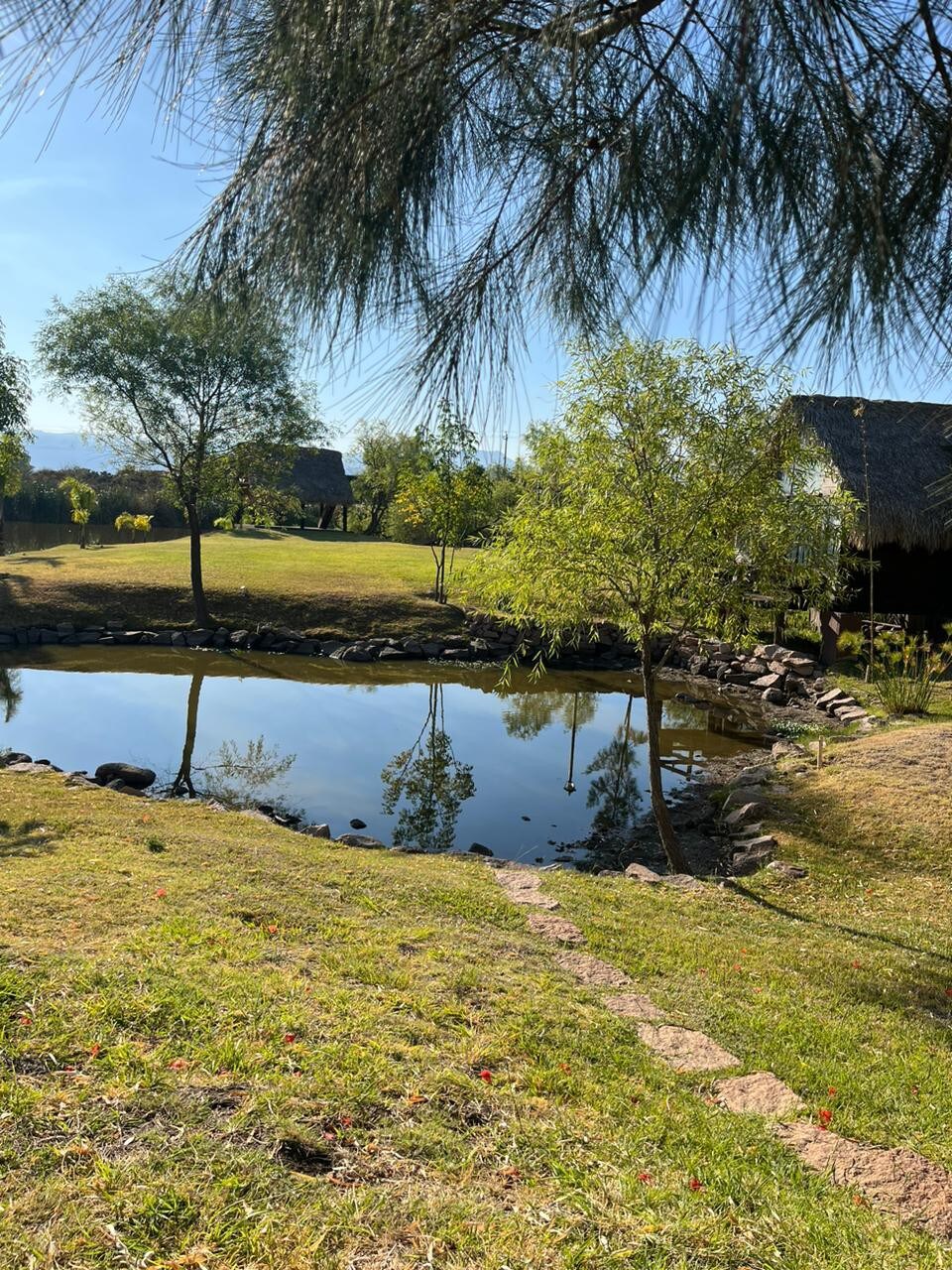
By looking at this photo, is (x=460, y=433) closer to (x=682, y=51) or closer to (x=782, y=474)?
(x=682, y=51)

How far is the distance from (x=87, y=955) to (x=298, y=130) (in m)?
3.16

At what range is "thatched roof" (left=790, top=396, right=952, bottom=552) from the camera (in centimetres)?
1552

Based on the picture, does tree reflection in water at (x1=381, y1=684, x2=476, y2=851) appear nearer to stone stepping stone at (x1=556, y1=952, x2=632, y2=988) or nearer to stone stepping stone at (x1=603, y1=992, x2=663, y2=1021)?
stone stepping stone at (x1=556, y1=952, x2=632, y2=988)

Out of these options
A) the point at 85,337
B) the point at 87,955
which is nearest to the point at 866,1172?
the point at 87,955

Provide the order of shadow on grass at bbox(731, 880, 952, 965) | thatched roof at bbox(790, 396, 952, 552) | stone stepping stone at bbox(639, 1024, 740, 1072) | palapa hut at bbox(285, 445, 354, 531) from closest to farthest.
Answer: stone stepping stone at bbox(639, 1024, 740, 1072)
shadow on grass at bbox(731, 880, 952, 965)
thatched roof at bbox(790, 396, 952, 552)
palapa hut at bbox(285, 445, 354, 531)

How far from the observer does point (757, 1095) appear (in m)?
3.25

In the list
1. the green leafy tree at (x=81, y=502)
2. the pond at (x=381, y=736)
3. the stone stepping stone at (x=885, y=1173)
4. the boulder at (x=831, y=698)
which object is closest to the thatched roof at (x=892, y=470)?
the boulder at (x=831, y=698)

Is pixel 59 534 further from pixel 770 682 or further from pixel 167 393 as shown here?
pixel 770 682

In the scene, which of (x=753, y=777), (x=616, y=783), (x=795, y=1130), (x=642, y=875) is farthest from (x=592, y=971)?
(x=616, y=783)

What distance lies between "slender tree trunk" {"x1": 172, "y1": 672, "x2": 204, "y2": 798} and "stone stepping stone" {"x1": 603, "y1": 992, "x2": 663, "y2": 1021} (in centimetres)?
682

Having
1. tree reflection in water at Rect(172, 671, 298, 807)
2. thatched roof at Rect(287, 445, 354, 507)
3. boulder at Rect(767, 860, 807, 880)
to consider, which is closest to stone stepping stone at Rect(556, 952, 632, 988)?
boulder at Rect(767, 860, 807, 880)

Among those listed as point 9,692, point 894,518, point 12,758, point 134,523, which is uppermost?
point 134,523

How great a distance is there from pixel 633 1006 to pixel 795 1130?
1121 mm

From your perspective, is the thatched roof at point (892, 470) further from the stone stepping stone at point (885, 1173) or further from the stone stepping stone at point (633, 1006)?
the stone stepping stone at point (885, 1173)
